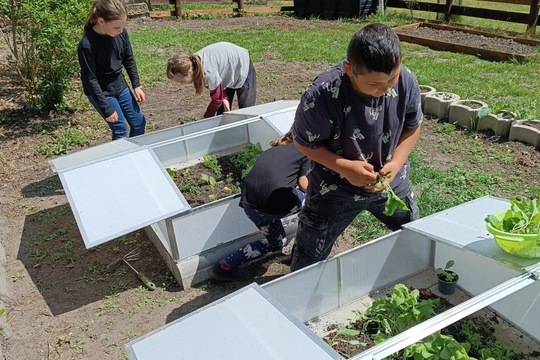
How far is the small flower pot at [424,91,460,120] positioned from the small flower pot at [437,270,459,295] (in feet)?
10.3

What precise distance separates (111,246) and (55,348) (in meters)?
1.08

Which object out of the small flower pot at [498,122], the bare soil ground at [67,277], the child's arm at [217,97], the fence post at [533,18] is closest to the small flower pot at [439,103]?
the bare soil ground at [67,277]

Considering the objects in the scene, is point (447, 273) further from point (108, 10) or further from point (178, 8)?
point (178, 8)

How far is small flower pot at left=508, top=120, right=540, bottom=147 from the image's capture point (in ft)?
15.6

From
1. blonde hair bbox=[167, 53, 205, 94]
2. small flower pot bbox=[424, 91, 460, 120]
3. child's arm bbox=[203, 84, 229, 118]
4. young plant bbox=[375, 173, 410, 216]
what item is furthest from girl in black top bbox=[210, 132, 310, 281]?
small flower pot bbox=[424, 91, 460, 120]

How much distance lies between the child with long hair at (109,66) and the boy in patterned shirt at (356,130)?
245cm

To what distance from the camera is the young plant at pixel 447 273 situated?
283 centimetres

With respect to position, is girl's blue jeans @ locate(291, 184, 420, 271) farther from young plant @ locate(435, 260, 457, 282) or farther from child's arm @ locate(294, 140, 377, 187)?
young plant @ locate(435, 260, 457, 282)

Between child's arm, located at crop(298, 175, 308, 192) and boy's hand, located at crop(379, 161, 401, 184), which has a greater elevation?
boy's hand, located at crop(379, 161, 401, 184)

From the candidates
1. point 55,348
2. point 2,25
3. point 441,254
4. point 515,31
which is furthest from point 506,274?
point 515,31

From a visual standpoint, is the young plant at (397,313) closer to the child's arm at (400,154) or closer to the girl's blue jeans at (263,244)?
the child's arm at (400,154)

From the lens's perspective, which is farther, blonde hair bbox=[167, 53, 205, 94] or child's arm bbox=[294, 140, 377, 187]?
blonde hair bbox=[167, 53, 205, 94]

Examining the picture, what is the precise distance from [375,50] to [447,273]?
156 centimetres

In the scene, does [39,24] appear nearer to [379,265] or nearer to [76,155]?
[76,155]
